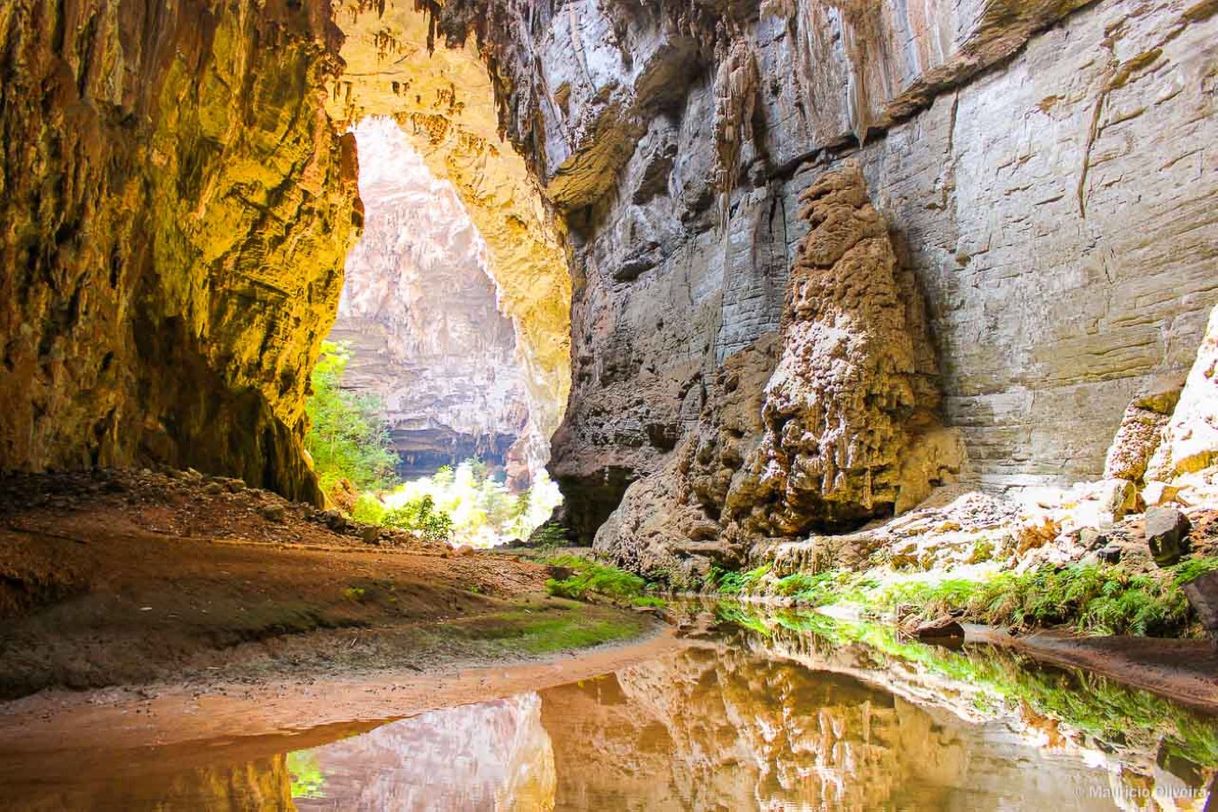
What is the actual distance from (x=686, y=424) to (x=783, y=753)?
14.0 meters

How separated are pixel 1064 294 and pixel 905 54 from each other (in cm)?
545

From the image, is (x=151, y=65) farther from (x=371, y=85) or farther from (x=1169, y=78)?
(x=371, y=85)

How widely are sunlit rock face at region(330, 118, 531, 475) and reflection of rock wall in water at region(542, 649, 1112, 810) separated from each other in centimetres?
5205

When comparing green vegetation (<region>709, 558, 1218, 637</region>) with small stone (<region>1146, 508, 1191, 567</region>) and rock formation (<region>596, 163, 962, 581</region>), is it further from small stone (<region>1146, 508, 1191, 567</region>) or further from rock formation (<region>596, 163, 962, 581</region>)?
rock formation (<region>596, 163, 962, 581</region>)

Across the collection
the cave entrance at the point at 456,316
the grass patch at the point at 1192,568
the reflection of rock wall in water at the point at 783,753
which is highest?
the cave entrance at the point at 456,316

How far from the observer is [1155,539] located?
6070 mm

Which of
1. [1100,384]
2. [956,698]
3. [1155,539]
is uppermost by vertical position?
[1100,384]

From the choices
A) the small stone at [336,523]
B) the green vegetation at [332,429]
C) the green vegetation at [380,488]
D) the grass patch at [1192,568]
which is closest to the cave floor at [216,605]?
the small stone at [336,523]

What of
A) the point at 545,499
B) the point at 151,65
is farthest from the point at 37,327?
the point at 545,499

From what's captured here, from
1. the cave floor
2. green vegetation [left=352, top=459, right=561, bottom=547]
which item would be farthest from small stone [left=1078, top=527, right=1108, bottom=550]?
green vegetation [left=352, top=459, right=561, bottom=547]

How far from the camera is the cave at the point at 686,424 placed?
11.9 feet

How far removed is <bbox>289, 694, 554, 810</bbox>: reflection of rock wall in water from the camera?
8.80 ft

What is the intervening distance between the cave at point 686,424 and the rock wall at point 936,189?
0.22 ft

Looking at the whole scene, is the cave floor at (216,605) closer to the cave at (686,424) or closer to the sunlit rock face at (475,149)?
the cave at (686,424)
